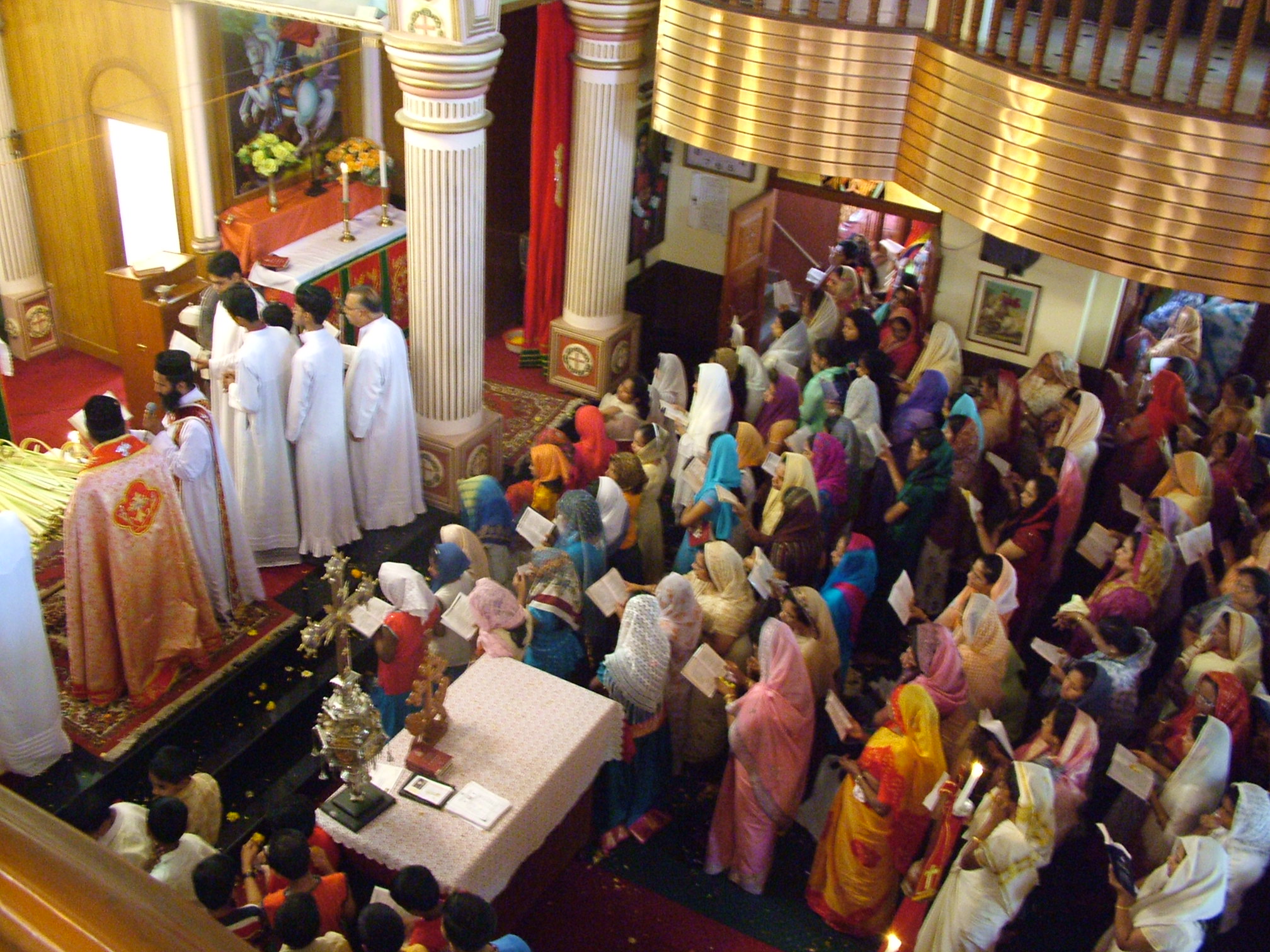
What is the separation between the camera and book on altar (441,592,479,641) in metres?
5.45

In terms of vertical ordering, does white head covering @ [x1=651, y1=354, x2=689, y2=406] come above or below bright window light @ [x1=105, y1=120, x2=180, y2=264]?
below

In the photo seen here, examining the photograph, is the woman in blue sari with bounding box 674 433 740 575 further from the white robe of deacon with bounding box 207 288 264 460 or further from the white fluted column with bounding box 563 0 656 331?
the white fluted column with bounding box 563 0 656 331

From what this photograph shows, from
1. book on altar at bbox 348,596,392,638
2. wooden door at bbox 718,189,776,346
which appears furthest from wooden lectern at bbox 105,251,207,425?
wooden door at bbox 718,189,776,346

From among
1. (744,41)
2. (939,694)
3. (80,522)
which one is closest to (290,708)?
(80,522)

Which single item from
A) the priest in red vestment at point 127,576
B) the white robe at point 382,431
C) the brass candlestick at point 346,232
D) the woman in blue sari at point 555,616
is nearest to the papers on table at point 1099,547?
the woman in blue sari at point 555,616

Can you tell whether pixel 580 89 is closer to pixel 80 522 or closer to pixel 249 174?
pixel 249 174

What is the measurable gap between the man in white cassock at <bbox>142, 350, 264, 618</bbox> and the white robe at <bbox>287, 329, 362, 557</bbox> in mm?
566

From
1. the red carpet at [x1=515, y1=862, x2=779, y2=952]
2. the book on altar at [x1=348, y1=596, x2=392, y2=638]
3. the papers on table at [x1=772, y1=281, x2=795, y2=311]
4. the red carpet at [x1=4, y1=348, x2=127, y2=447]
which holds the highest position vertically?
the book on altar at [x1=348, y1=596, x2=392, y2=638]

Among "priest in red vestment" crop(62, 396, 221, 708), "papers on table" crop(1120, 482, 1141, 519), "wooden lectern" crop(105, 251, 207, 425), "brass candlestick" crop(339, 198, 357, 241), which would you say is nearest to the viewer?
"priest in red vestment" crop(62, 396, 221, 708)

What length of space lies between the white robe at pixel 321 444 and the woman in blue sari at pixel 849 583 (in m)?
3.07

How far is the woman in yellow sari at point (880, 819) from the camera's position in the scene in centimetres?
507

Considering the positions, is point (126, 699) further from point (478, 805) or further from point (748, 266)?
point (748, 266)

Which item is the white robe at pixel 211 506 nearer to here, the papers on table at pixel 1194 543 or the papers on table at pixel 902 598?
the papers on table at pixel 902 598

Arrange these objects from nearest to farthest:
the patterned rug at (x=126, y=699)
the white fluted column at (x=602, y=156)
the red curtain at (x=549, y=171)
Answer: the patterned rug at (x=126, y=699) → the white fluted column at (x=602, y=156) → the red curtain at (x=549, y=171)
